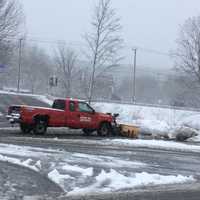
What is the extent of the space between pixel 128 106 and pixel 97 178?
153ft

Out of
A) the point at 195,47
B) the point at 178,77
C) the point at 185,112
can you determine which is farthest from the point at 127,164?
the point at 178,77

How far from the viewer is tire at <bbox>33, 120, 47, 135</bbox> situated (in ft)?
85.0

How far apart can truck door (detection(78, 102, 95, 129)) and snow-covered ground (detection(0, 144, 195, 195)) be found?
32.3 ft

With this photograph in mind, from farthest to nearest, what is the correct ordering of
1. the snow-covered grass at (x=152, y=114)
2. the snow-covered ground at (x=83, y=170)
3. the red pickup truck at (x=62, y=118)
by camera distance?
1. the snow-covered grass at (x=152, y=114)
2. the red pickup truck at (x=62, y=118)
3. the snow-covered ground at (x=83, y=170)

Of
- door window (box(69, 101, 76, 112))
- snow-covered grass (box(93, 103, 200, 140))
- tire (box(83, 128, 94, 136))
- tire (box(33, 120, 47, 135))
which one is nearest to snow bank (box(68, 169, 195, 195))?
tire (box(33, 120, 47, 135))

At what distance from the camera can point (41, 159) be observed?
51.1 feet

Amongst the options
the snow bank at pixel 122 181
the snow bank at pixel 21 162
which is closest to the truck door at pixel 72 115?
the snow bank at pixel 21 162

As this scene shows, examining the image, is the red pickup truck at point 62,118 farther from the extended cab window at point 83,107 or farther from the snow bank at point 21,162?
the snow bank at point 21,162

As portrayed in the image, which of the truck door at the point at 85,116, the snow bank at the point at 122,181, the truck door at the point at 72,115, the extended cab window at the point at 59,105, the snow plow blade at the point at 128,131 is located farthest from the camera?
the snow plow blade at the point at 128,131

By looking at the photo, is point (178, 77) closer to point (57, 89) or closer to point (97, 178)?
point (57, 89)

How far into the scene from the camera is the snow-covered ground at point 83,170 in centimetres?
1214

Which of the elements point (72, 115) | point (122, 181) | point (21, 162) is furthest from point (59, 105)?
point (122, 181)

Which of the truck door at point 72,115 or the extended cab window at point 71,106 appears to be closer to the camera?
the truck door at point 72,115

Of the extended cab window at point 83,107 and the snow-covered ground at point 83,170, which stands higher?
the extended cab window at point 83,107
